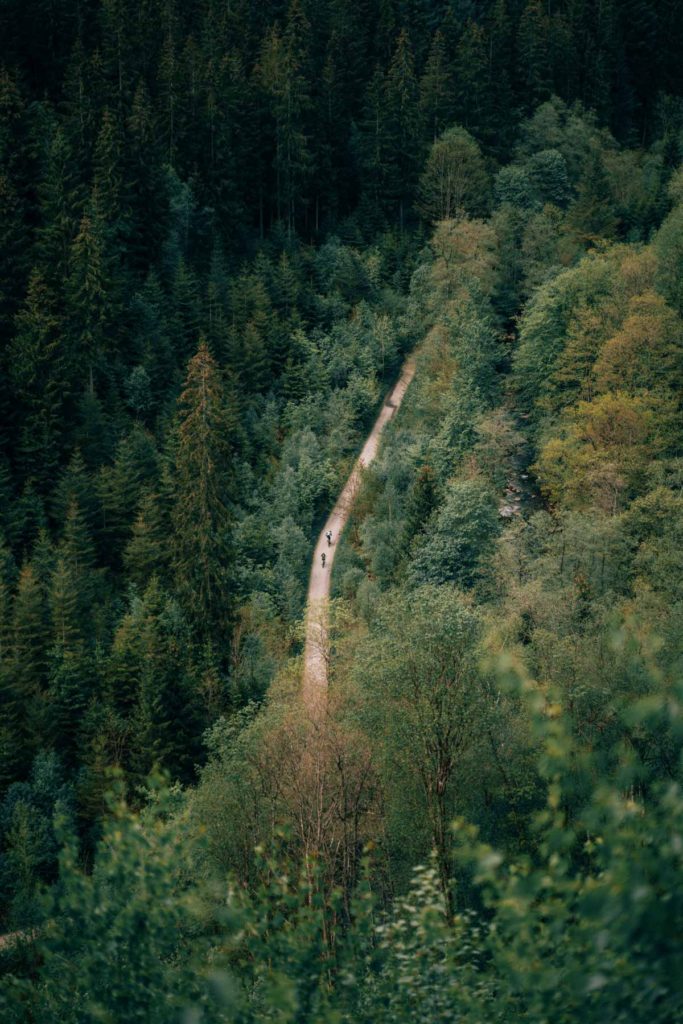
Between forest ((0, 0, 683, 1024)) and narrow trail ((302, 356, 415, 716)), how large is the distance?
0.57 m

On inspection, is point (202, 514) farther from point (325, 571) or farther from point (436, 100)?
point (436, 100)

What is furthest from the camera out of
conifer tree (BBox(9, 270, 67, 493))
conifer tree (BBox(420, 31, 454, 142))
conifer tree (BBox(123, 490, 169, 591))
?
conifer tree (BBox(420, 31, 454, 142))

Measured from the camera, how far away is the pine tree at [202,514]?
3962 cm

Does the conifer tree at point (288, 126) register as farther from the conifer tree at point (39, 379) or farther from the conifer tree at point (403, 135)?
the conifer tree at point (39, 379)

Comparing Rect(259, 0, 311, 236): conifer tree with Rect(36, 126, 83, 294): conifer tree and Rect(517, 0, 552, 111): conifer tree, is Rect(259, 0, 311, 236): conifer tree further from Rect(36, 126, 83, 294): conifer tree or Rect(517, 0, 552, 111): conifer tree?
Rect(517, 0, 552, 111): conifer tree

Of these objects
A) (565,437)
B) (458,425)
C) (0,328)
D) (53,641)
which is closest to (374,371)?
(458,425)

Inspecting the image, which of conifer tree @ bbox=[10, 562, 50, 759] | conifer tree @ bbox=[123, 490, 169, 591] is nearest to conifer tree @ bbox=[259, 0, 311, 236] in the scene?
conifer tree @ bbox=[123, 490, 169, 591]

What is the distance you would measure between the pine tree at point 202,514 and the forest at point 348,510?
0.18m

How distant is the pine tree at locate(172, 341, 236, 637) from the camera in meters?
39.6

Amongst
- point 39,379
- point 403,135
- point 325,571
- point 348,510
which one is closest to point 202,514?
point 325,571

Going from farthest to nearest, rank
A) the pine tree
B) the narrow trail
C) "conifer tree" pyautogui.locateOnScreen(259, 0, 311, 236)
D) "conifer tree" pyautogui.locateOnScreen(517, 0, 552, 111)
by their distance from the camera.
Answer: "conifer tree" pyautogui.locateOnScreen(517, 0, 552, 111)
"conifer tree" pyautogui.locateOnScreen(259, 0, 311, 236)
the pine tree
the narrow trail

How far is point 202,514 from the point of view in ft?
131

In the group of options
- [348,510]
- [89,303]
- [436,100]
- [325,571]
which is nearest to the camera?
[325,571]

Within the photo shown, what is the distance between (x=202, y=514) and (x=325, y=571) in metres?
7.53
